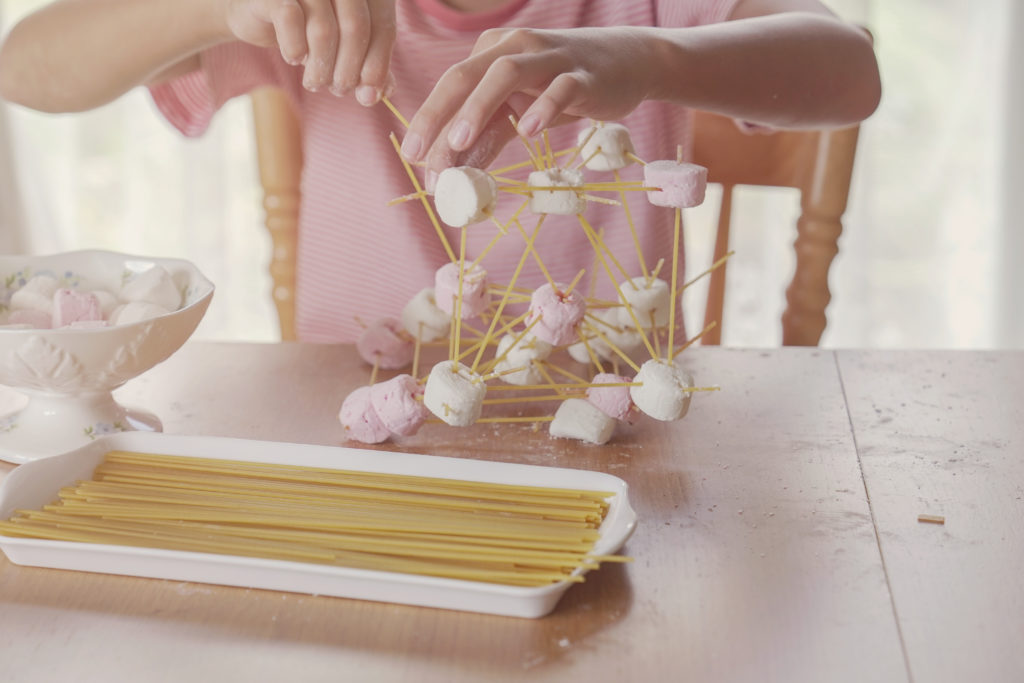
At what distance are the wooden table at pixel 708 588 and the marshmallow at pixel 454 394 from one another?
0.04 metres

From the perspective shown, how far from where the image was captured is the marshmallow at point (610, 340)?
0.93 m

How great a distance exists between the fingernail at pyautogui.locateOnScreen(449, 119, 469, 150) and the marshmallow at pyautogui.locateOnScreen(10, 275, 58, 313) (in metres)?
0.35

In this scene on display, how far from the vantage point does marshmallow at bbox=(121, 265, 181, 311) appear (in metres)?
0.84

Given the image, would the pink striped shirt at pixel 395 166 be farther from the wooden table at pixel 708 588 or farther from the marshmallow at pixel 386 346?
the wooden table at pixel 708 588

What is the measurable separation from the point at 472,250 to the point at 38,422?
0.65 m

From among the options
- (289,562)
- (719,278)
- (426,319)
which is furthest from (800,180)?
(289,562)

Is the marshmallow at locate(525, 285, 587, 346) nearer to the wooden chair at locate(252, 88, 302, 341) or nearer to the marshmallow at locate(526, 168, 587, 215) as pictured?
the marshmallow at locate(526, 168, 587, 215)

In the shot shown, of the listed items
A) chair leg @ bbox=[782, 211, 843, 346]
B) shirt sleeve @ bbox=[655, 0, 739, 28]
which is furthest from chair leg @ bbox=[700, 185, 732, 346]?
shirt sleeve @ bbox=[655, 0, 739, 28]

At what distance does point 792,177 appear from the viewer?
4.60 feet

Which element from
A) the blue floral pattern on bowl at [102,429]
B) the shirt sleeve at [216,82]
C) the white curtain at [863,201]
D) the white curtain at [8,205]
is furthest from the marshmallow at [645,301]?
the white curtain at [8,205]

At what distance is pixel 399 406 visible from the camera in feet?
2.65

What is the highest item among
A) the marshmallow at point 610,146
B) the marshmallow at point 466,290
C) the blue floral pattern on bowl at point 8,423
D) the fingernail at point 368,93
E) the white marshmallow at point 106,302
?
the fingernail at point 368,93

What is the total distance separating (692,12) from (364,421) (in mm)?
718

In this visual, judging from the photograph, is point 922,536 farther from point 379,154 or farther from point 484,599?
point 379,154
